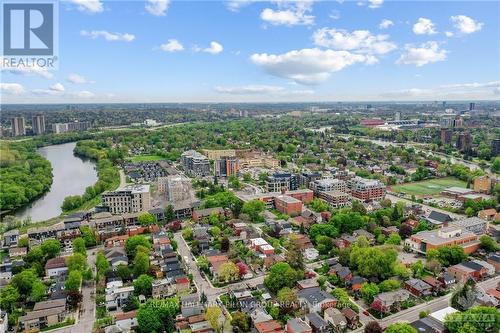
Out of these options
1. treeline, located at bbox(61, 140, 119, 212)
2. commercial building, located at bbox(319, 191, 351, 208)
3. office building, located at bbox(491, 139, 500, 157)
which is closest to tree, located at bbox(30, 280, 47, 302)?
treeline, located at bbox(61, 140, 119, 212)

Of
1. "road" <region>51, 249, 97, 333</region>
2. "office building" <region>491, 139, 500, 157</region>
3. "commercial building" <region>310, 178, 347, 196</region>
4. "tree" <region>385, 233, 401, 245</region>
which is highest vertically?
"office building" <region>491, 139, 500, 157</region>

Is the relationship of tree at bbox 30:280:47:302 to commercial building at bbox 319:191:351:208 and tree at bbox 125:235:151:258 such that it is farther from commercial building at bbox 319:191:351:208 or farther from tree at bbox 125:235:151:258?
commercial building at bbox 319:191:351:208

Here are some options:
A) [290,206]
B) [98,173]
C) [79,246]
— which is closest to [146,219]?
[79,246]

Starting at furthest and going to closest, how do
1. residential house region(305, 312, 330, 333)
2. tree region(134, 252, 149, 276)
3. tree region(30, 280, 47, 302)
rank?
tree region(134, 252, 149, 276) → tree region(30, 280, 47, 302) → residential house region(305, 312, 330, 333)

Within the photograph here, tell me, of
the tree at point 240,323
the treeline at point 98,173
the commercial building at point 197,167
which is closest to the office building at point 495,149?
the commercial building at point 197,167

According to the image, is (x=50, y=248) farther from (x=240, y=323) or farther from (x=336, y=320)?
(x=336, y=320)

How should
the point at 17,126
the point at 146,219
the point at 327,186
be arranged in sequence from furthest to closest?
the point at 17,126, the point at 327,186, the point at 146,219

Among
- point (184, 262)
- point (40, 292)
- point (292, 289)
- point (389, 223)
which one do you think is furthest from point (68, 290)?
point (389, 223)
